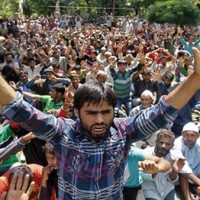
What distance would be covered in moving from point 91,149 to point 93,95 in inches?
8.9

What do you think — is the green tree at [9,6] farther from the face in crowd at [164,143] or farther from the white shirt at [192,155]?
the face in crowd at [164,143]

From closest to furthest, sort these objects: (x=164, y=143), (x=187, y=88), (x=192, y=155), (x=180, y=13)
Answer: (x=187, y=88)
(x=164, y=143)
(x=192, y=155)
(x=180, y=13)

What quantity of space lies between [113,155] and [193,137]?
9.35 ft

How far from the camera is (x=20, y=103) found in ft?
5.42

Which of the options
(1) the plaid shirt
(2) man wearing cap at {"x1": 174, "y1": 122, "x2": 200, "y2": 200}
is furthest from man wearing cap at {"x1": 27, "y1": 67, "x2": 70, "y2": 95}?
(1) the plaid shirt

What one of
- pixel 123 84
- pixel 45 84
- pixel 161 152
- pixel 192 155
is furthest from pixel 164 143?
pixel 123 84

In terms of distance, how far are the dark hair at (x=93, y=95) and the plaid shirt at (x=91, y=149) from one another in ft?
0.37

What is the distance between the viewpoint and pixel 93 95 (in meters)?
1.74

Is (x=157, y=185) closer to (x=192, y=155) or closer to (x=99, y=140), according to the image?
(x=192, y=155)

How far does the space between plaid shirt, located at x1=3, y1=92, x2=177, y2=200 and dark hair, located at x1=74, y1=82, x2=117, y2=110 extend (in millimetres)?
114

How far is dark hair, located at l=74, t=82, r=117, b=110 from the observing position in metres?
1.74

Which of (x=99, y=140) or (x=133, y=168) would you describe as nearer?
(x=99, y=140)

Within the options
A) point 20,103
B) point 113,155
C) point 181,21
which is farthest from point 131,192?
point 181,21

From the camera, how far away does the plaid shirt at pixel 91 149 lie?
5.74 ft
